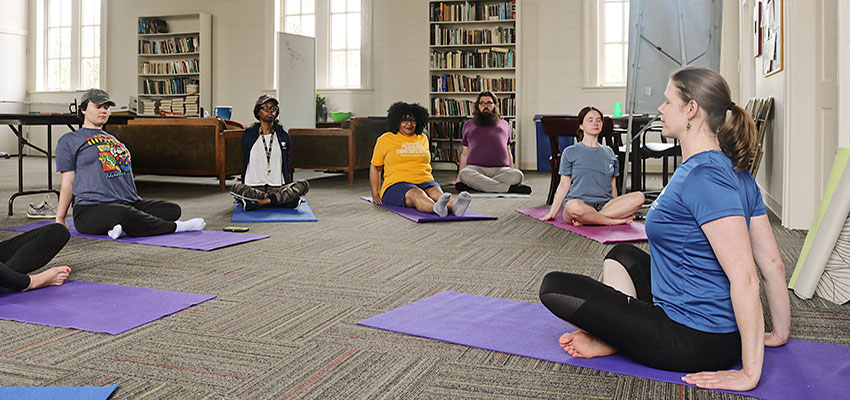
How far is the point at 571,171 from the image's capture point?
481 cm

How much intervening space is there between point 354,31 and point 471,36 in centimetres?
204

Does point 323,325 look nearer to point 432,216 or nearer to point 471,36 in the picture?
point 432,216

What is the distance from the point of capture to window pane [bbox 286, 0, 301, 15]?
11.4 meters

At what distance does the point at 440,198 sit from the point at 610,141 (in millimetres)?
2259

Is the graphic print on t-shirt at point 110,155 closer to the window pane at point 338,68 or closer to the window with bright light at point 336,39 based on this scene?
the window with bright light at point 336,39

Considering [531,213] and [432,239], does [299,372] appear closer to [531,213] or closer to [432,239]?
[432,239]

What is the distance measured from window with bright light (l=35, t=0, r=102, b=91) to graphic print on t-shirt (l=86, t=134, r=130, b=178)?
937 cm

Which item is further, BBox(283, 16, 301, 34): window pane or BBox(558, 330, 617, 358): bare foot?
BBox(283, 16, 301, 34): window pane

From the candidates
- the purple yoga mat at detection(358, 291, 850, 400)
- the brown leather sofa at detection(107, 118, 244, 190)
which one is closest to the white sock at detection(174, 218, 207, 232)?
the purple yoga mat at detection(358, 291, 850, 400)

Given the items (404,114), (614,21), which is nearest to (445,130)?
(614,21)

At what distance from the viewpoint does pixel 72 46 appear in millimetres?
12930

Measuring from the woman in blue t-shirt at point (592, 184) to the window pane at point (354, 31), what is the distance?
678 centimetres

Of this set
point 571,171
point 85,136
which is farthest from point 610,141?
point 85,136

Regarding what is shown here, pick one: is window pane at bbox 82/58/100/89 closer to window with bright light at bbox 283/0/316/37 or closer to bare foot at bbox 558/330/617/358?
window with bright light at bbox 283/0/316/37
